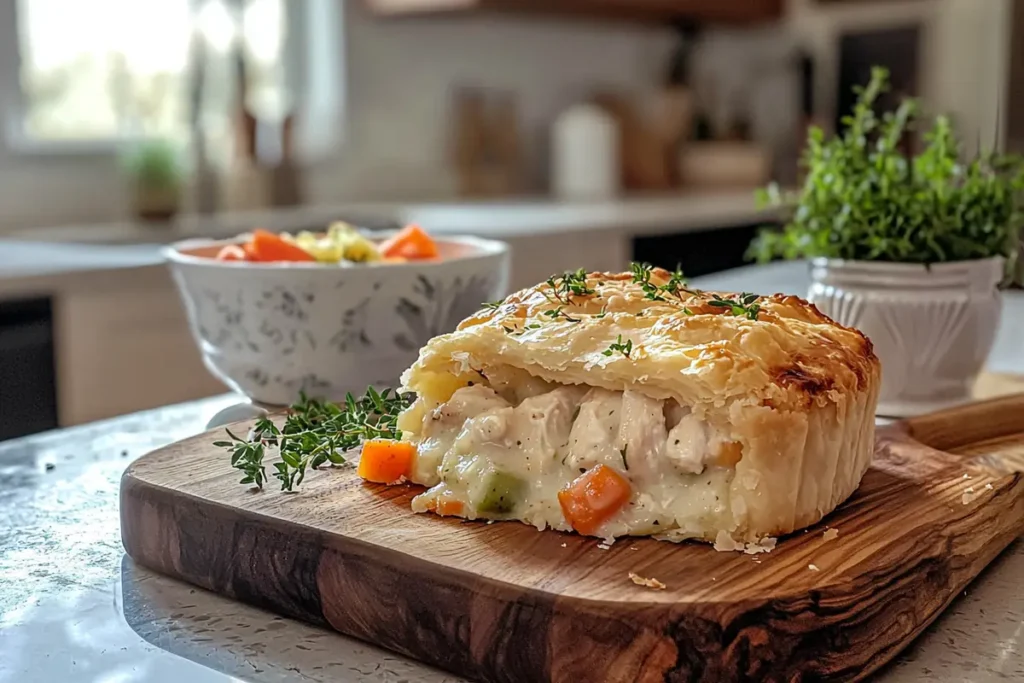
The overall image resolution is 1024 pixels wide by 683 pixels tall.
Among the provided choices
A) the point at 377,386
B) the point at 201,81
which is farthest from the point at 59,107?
the point at 377,386

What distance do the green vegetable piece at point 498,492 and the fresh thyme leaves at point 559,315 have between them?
132 mm

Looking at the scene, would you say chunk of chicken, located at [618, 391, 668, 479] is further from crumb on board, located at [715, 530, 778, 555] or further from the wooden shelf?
the wooden shelf

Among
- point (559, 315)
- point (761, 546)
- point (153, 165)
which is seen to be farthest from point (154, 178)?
point (761, 546)

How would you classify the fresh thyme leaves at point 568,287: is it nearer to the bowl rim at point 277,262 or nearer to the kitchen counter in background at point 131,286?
the bowl rim at point 277,262

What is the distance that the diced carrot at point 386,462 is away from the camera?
0.90 m

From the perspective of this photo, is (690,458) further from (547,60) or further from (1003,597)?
(547,60)

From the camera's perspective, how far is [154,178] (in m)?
2.99

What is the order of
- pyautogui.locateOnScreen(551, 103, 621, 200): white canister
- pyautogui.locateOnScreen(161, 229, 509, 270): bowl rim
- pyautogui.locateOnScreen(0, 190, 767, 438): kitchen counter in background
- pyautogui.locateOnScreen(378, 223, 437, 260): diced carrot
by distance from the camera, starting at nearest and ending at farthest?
pyautogui.locateOnScreen(161, 229, 509, 270): bowl rim
pyautogui.locateOnScreen(378, 223, 437, 260): diced carrot
pyautogui.locateOnScreen(0, 190, 767, 438): kitchen counter in background
pyautogui.locateOnScreen(551, 103, 621, 200): white canister

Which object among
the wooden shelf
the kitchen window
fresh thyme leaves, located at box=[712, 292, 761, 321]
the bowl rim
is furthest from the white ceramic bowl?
the wooden shelf

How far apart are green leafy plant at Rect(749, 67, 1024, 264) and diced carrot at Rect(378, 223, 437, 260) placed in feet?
1.32

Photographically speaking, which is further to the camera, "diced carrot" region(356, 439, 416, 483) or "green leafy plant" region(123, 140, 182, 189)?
"green leafy plant" region(123, 140, 182, 189)

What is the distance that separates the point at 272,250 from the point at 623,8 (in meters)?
3.25

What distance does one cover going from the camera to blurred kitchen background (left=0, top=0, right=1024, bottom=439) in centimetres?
229

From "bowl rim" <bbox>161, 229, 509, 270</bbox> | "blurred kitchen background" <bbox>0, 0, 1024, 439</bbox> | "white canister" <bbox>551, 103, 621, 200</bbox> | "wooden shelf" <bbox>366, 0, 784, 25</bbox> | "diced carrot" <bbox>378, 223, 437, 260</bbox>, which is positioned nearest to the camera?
"bowl rim" <bbox>161, 229, 509, 270</bbox>
